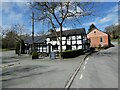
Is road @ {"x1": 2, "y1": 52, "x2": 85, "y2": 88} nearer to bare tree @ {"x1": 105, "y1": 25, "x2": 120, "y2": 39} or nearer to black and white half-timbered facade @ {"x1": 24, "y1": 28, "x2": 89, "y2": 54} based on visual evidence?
black and white half-timbered facade @ {"x1": 24, "y1": 28, "x2": 89, "y2": 54}

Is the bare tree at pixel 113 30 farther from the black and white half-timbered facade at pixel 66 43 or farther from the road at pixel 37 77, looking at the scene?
the road at pixel 37 77

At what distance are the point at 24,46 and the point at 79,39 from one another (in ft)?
52.1

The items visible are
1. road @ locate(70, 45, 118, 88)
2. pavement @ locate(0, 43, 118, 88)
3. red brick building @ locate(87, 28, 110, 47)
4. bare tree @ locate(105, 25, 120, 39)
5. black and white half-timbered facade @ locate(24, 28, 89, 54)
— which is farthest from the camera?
bare tree @ locate(105, 25, 120, 39)

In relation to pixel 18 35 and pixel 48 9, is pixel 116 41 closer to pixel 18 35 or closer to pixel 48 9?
pixel 18 35

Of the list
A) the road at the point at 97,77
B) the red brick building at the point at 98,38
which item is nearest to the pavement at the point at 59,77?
the road at the point at 97,77

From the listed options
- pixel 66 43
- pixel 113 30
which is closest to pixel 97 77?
pixel 66 43

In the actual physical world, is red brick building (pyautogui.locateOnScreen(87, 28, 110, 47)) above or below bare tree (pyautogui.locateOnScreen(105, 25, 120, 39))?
below

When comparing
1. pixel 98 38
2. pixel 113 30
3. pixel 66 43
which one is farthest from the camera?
pixel 113 30

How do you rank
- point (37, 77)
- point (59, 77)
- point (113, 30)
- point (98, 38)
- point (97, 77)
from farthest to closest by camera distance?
point (113, 30)
point (98, 38)
point (37, 77)
point (59, 77)
point (97, 77)

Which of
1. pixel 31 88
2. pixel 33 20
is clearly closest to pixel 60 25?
pixel 33 20

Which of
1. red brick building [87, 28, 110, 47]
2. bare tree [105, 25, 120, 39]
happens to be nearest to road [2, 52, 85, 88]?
red brick building [87, 28, 110, 47]

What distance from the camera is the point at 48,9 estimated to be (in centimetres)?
2698

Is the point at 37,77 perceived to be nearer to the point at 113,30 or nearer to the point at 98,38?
the point at 98,38

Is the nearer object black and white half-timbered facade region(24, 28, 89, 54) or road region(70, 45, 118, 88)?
road region(70, 45, 118, 88)
